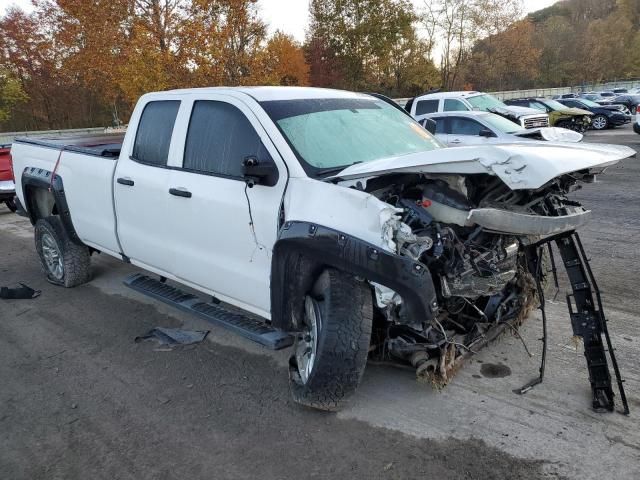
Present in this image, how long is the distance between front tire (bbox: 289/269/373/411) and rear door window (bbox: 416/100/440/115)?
13966mm

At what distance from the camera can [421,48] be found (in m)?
46.2

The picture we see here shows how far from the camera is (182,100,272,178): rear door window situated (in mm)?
3709

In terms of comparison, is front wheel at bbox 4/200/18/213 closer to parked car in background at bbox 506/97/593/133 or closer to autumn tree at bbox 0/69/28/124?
autumn tree at bbox 0/69/28/124

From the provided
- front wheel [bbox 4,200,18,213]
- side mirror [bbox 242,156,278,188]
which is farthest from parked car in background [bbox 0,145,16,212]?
side mirror [bbox 242,156,278,188]

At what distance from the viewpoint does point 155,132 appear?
4574mm

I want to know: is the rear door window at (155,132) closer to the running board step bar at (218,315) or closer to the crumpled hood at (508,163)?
the running board step bar at (218,315)

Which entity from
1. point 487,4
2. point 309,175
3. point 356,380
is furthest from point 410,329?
point 487,4

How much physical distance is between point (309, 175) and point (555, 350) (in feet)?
7.39

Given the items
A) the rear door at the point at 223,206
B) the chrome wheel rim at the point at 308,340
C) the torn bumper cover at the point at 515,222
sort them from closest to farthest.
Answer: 1. the torn bumper cover at the point at 515,222
2. the chrome wheel rim at the point at 308,340
3. the rear door at the point at 223,206

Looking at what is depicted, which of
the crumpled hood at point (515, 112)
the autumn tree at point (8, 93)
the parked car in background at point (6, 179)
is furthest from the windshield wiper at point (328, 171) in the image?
the autumn tree at point (8, 93)

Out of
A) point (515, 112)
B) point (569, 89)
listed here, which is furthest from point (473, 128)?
point (569, 89)

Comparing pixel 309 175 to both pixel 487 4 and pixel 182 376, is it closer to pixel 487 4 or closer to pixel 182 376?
pixel 182 376

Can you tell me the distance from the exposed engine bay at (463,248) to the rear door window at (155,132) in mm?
2053

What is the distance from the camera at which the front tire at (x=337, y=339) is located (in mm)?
3064
